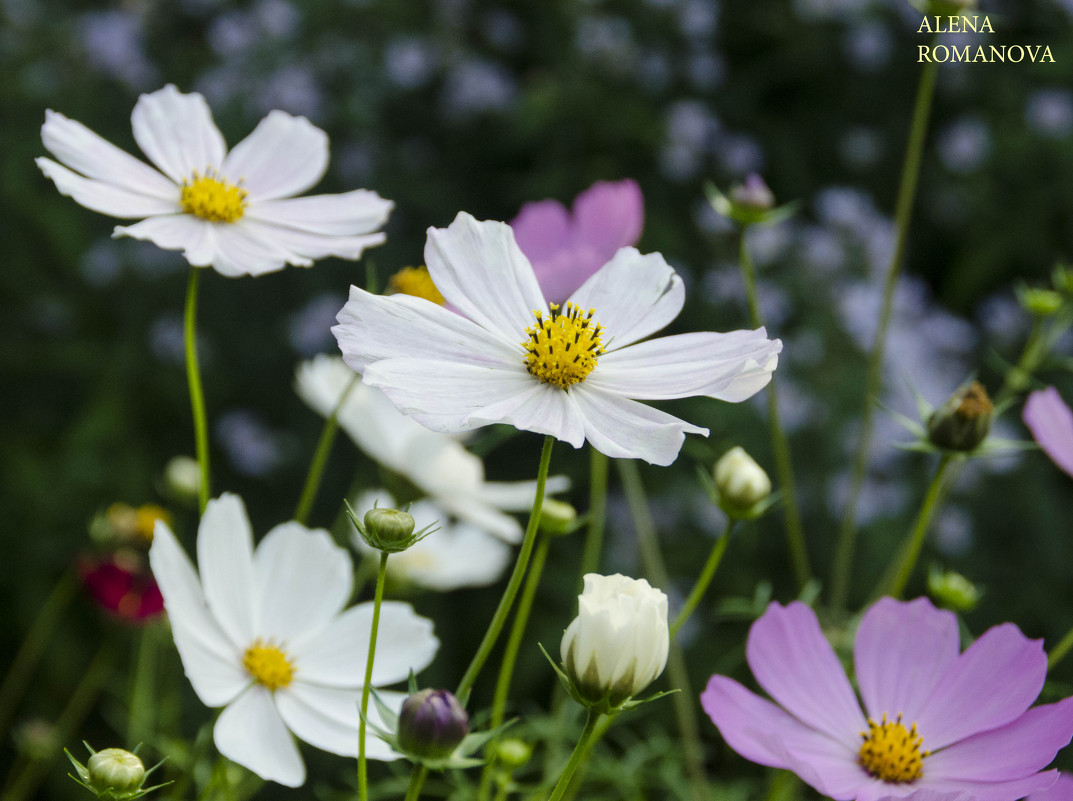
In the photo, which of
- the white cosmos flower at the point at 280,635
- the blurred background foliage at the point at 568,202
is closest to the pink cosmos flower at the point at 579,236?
the white cosmos flower at the point at 280,635

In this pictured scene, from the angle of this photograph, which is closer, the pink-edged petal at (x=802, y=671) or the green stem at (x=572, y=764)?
the green stem at (x=572, y=764)

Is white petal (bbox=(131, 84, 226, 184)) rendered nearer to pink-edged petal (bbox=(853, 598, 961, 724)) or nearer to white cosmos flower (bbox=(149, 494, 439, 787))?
white cosmos flower (bbox=(149, 494, 439, 787))

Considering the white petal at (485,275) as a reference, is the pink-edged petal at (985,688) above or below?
below

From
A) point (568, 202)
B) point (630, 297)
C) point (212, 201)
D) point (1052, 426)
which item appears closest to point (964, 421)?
point (1052, 426)

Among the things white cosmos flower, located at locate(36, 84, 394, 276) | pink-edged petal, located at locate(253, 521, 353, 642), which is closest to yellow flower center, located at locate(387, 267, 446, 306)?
white cosmos flower, located at locate(36, 84, 394, 276)

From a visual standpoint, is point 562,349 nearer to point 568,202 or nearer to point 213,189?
point 213,189

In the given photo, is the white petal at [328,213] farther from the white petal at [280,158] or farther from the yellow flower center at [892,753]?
the yellow flower center at [892,753]

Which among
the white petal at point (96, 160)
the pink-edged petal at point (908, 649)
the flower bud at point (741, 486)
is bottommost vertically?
the pink-edged petal at point (908, 649)
